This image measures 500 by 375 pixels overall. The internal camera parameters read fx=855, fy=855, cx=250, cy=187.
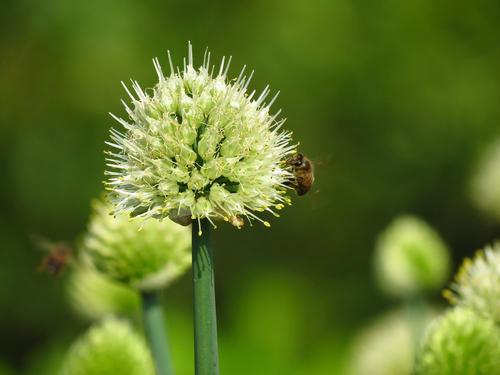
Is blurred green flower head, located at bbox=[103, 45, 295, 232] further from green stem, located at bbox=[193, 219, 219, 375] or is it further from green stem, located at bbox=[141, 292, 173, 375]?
green stem, located at bbox=[141, 292, 173, 375]

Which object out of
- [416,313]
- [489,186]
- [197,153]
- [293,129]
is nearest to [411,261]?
[416,313]

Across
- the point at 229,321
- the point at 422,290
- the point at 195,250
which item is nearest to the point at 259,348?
the point at 229,321

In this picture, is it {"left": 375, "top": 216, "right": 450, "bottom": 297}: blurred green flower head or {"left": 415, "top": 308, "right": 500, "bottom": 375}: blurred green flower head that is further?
{"left": 375, "top": 216, "right": 450, "bottom": 297}: blurred green flower head

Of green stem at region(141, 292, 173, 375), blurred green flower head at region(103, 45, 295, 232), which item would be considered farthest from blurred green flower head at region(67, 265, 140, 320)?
blurred green flower head at region(103, 45, 295, 232)

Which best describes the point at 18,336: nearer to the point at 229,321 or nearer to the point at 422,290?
the point at 229,321

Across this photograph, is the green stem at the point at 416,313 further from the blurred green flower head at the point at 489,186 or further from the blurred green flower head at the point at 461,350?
the blurred green flower head at the point at 489,186
